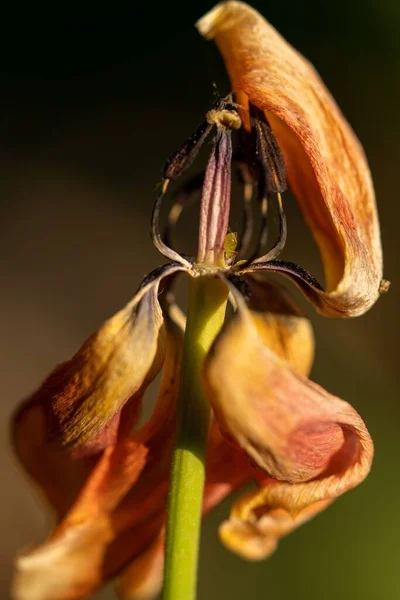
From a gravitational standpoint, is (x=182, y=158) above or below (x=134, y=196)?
Answer: above

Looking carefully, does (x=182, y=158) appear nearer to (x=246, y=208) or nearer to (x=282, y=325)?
(x=246, y=208)

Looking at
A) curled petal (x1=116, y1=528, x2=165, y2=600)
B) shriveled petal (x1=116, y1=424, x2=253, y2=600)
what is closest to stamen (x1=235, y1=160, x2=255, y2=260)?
shriveled petal (x1=116, y1=424, x2=253, y2=600)

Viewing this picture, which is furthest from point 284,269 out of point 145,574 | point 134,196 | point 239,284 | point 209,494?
point 134,196

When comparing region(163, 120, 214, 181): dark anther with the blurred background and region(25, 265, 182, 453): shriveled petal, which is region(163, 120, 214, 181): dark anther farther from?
the blurred background

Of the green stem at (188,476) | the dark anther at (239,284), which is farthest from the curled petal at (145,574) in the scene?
the dark anther at (239,284)

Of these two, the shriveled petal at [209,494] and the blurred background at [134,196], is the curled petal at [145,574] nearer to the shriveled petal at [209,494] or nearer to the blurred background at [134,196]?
the shriveled petal at [209,494]

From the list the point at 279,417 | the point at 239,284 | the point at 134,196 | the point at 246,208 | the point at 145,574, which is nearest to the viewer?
the point at 279,417
